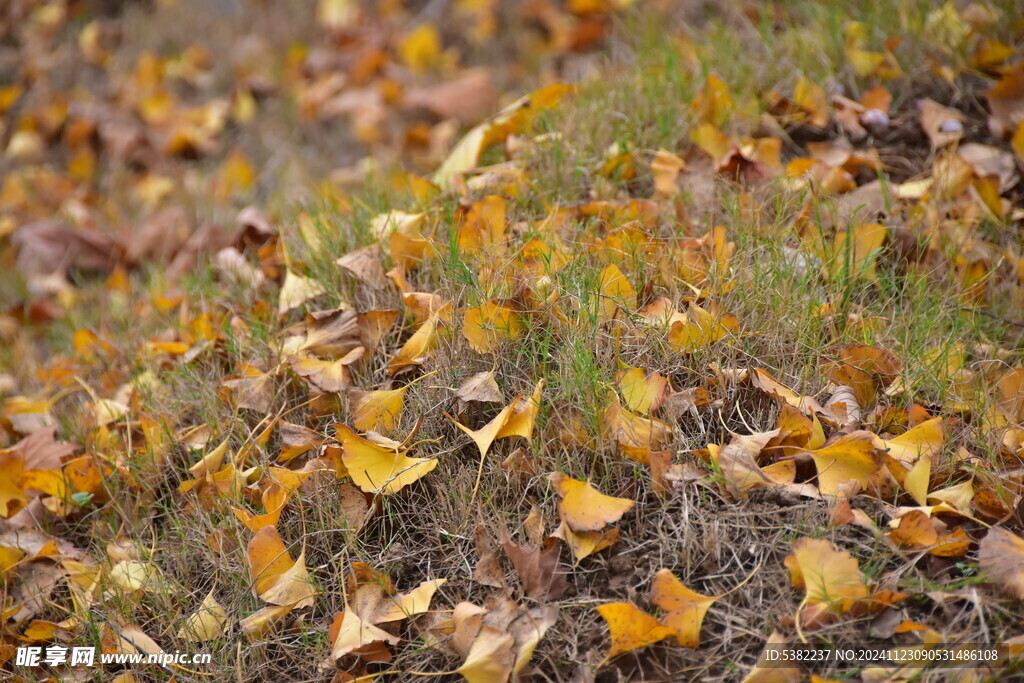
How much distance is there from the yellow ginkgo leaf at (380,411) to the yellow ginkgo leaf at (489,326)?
0.62ft

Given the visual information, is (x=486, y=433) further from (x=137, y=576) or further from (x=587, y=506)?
(x=137, y=576)

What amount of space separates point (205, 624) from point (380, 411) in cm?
55

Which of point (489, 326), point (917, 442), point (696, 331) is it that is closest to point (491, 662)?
point (489, 326)

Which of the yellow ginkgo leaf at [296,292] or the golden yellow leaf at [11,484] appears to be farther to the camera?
the yellow ginkgo leaf at [296,292]

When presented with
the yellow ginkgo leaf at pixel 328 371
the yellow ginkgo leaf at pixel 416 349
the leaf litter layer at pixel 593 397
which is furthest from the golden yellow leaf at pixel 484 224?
the yellow ginkgo leaf at pixel 328 371

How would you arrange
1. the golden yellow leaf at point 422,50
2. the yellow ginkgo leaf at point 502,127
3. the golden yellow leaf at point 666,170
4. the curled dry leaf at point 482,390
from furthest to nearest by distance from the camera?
the golden yellow leaf at point 422,50
the yellow ginkgo leaf at point 502,127
the golden yellow leaf at point 666,170
the curled dry leaf at point 482,390

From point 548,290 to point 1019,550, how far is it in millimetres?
995

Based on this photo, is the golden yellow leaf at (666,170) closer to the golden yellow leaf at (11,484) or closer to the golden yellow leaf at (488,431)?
the golden yellow leaf at (488,431)

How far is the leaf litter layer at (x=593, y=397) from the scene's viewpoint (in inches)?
53.6

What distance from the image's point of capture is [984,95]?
2.27 m

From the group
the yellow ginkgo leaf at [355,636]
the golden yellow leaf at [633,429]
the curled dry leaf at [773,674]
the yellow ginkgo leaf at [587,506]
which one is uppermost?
the golden yellow leaf at [633,429]

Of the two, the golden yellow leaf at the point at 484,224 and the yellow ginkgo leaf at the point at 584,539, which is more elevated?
the golden yellow leaf at the point at 484,224

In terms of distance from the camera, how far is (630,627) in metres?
1.27

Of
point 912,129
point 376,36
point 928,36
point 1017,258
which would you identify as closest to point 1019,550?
point 1017,258
